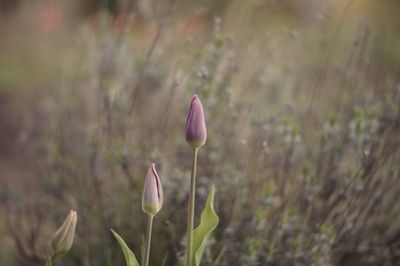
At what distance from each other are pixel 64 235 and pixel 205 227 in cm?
28

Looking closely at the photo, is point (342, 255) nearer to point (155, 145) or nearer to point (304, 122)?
point (304, 122)

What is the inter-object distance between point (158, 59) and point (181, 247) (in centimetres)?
65

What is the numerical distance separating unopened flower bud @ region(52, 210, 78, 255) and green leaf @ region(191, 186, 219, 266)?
0.81ft

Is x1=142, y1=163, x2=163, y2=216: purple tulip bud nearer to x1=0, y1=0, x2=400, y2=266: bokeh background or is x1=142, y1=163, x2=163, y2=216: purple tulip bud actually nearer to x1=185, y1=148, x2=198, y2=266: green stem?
x1=185, y1=148, x2=198, y2=266: green stem

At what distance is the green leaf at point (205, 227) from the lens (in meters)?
1.29

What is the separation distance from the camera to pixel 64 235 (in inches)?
50.6

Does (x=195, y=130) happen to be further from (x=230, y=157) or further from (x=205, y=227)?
(x=230, y=157)

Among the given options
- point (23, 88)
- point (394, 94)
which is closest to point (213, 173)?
point (394, 94)

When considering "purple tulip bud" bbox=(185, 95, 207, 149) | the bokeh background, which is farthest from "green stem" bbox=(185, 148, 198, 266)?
the bokeh background

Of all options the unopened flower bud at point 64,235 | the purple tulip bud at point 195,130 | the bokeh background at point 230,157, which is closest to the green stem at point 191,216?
the purple tulip bud at point 195,130

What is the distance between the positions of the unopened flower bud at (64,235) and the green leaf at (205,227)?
0.25m

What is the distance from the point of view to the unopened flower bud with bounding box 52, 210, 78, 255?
4.20 ft

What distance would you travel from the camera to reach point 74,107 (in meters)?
2.59

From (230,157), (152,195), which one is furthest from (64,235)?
(230,157)
